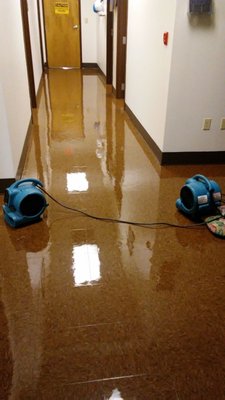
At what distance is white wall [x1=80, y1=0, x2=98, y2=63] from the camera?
27.8 feet

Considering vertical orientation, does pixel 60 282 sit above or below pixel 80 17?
below

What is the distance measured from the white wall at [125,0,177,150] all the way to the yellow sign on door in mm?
4754

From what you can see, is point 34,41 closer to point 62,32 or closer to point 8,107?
point 62,32

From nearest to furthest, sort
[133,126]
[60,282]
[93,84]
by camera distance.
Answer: [60,282], [133,126], [93,84]

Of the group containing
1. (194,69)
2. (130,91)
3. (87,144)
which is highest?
(194,69)

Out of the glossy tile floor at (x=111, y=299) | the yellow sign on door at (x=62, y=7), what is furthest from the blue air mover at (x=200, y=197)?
the yellow sign on door at (x=62, y=7)

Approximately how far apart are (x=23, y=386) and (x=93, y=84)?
21.7 feet

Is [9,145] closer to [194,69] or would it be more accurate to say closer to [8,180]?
[8,180]

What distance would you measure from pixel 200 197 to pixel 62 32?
321 inches

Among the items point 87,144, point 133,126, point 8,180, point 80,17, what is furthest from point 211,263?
point 80,17

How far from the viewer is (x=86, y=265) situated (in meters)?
1.89

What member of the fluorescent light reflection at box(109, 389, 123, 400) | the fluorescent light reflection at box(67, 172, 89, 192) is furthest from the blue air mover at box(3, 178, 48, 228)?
the fluorescent light reflection at box(109, 389, 123, 400)

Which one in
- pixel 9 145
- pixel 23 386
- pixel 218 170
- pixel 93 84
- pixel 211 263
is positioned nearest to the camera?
pixel 23 386

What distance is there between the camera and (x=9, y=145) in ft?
8.19
